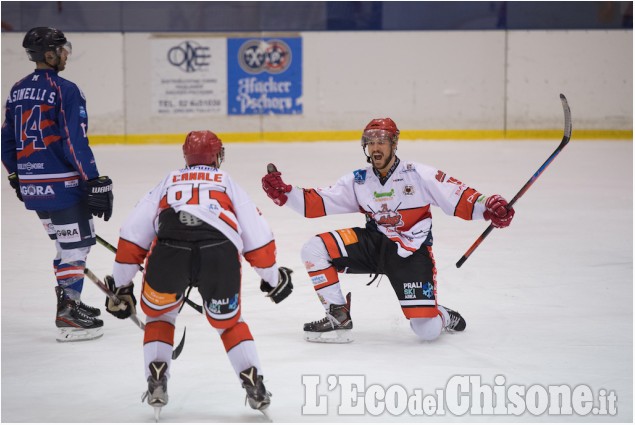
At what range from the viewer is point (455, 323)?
427 cm

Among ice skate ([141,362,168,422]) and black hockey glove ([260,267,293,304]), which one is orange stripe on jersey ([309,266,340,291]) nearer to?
black hockey glove ([260,267,293,304])

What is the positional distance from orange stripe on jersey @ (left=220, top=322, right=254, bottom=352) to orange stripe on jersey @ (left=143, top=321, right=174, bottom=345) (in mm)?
176

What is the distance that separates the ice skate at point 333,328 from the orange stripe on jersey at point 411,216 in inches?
17.3

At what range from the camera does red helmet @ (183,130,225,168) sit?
3289 mm

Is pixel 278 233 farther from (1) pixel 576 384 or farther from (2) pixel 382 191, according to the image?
(1) pixel 576 384

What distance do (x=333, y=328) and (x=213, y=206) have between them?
1220mm

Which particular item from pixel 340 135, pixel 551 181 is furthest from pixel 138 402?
pixel 340 135

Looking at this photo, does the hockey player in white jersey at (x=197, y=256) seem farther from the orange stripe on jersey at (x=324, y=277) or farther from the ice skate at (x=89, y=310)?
the ice skate at (x=89, y=310)

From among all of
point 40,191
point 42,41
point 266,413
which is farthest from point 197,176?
point 42,41

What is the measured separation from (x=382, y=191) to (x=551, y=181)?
4.84m

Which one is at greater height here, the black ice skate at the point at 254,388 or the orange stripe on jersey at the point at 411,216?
the orange stripe on jersey at the point at 411,216

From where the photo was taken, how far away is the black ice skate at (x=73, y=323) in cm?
421

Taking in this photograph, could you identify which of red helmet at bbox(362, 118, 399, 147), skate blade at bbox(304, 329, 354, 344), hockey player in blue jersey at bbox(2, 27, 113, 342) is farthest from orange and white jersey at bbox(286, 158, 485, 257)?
hockey player in blue jersey at bbox(2, 27, 113, 342)

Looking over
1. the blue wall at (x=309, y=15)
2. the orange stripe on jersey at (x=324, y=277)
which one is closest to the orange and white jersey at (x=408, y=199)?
the orange stripe on jersey at (x=324, y=277)
